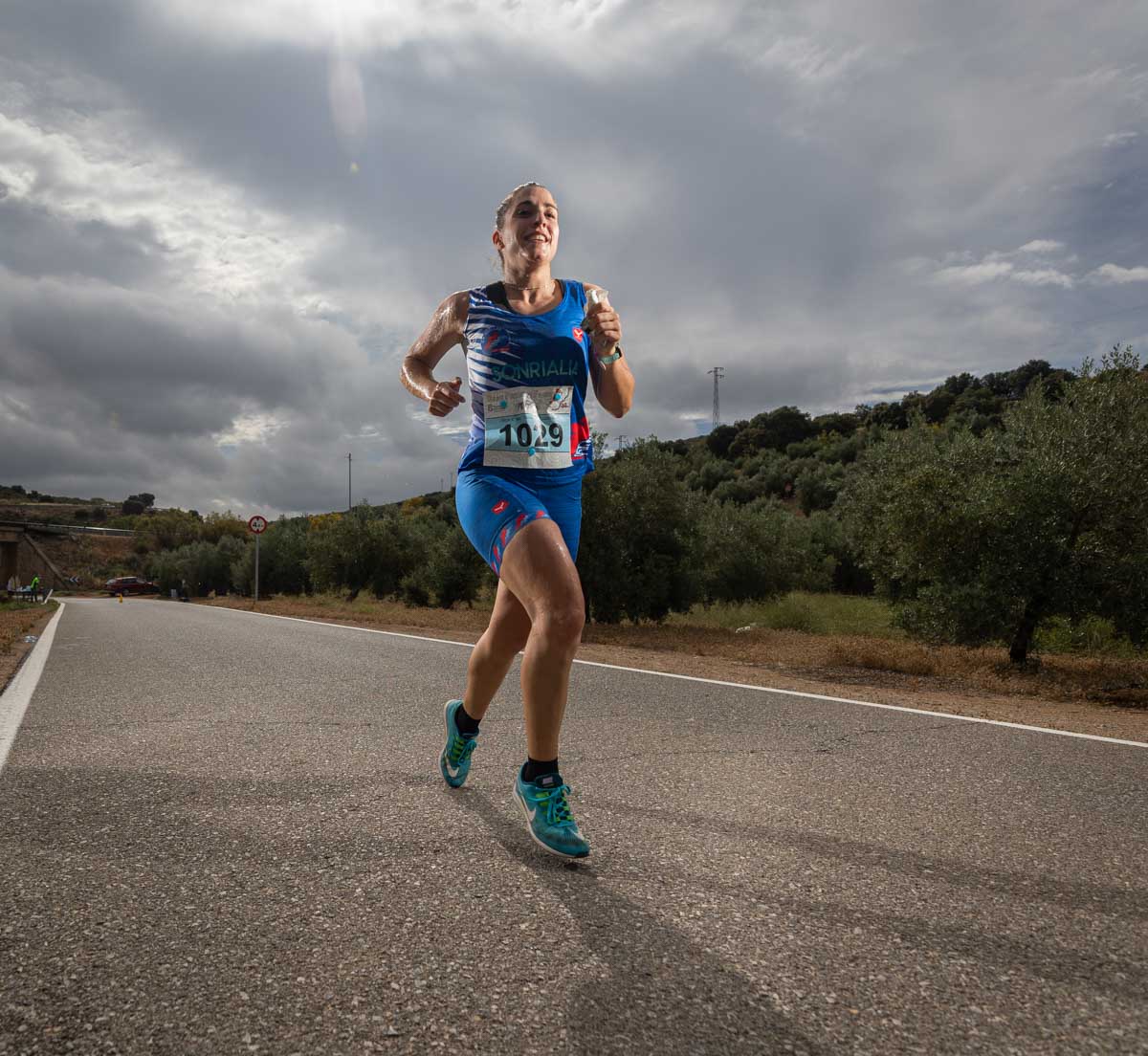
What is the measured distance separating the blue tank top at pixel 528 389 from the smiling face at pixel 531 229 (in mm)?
164

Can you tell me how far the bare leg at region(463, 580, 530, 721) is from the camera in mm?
3299

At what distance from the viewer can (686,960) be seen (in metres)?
1.95

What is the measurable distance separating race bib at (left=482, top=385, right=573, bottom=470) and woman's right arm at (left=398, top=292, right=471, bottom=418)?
9.4 inches

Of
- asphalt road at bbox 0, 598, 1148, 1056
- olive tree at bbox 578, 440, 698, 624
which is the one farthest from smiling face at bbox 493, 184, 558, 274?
olive tree at bbox 578, 440, 698, 624

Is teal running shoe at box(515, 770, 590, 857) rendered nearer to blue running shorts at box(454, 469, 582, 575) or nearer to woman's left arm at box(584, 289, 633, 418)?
blue running shorts at box(454, 469, 582, 575)

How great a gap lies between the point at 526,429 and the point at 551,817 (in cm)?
140

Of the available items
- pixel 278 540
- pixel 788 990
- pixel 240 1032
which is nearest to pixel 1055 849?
pixel 788 990

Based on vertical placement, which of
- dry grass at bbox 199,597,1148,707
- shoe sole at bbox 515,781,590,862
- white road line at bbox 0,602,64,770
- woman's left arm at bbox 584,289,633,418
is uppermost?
woman's left arm at bbox 584,289,633,418

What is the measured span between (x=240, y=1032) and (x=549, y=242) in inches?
112

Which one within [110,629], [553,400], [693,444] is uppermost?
[693,444]

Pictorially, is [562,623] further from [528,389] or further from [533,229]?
[533,229]

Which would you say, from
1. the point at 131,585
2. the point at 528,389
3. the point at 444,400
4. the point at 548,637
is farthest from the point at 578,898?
the point at 131,585

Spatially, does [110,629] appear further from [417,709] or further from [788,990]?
[788,990]

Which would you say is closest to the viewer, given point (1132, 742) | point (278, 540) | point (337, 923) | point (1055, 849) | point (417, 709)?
point (337, 923)
